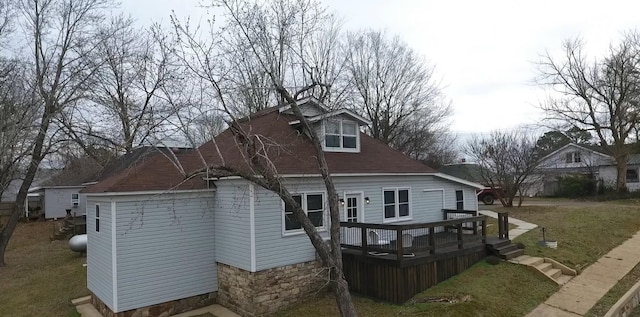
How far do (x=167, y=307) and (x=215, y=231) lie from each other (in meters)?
2.21

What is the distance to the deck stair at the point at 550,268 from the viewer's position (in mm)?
10922

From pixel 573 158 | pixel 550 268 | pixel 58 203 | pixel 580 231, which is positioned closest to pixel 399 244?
pixel 550 268

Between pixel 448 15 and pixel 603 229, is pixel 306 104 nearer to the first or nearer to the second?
pixel 448 15

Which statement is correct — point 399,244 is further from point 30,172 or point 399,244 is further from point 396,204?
point 30,172

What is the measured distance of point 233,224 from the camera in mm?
10258

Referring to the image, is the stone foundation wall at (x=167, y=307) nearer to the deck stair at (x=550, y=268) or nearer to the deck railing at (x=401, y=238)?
the deck railing at (x=401, y=238)

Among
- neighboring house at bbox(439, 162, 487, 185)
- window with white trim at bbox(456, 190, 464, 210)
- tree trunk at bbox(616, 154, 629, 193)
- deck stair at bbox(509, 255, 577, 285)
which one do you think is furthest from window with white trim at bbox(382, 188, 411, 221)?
tree trunk at bbox(616, 154, 629, 193)

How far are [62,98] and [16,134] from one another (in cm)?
433

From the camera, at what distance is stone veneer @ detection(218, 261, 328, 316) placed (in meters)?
9.55

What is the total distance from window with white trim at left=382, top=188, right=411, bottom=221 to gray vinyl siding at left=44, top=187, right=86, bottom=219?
84.6ft

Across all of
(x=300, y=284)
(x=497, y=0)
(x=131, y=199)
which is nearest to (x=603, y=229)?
(x=497, y=0)

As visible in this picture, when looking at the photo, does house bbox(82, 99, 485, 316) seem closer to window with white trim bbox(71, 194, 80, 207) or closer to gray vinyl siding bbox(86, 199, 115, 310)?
gray vinyl siding bbox(86, 199, 115, 310)

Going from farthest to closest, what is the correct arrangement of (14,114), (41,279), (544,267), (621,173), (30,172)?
(621,173) < (30,172) < (41,279) < (14,114) < (544,267)

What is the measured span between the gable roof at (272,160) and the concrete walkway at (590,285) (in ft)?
17.2
